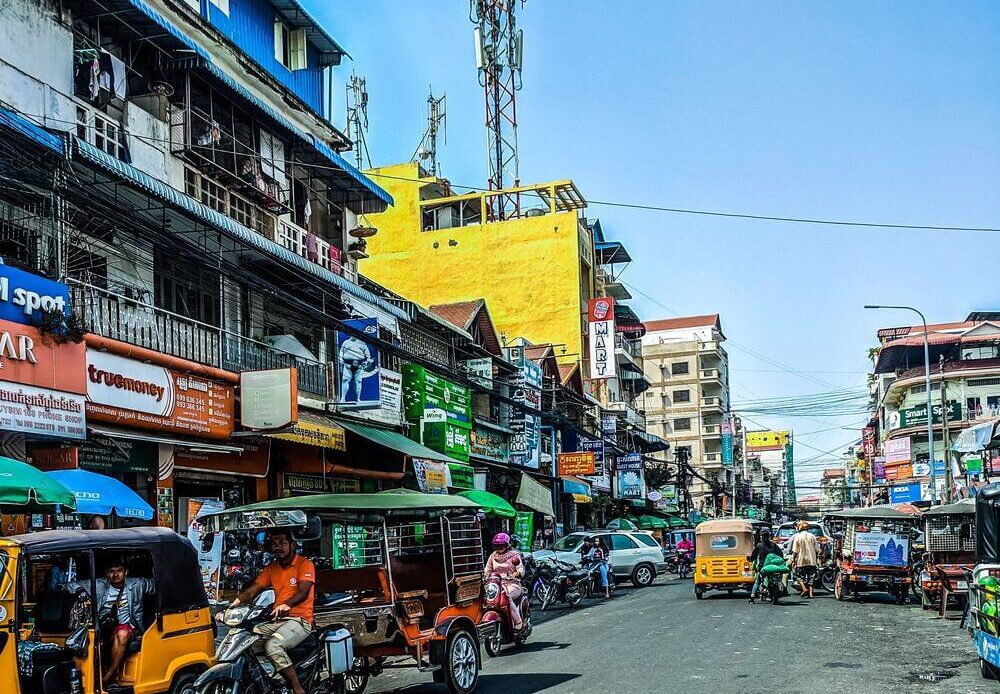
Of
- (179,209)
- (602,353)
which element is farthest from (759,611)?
(602,353)

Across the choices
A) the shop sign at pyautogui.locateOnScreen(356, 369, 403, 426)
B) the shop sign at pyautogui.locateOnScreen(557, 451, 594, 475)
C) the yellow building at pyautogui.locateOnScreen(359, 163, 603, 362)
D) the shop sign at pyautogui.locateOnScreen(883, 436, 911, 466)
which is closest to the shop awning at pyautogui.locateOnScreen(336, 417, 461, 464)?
the shop sign at pyautogui.locateOnScreen(356, 369, 403, 426)

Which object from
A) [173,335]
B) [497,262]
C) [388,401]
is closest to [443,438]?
[388,401]

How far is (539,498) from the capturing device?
124 ft

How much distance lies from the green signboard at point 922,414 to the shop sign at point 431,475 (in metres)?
57.7

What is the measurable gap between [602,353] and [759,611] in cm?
2928

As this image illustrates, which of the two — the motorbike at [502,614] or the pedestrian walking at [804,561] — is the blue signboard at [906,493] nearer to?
the pedestrian walking at [804,561]

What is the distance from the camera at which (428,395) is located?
98.3 feet

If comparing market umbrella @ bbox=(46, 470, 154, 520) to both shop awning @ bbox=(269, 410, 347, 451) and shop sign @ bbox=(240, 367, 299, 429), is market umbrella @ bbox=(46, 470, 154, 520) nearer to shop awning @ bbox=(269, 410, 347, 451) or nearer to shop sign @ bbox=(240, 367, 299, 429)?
shop sign @ bbox=(240, 367, 299, 429)

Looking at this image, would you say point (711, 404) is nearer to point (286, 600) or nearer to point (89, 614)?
point (286, 600)

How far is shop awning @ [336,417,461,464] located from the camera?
24281mm

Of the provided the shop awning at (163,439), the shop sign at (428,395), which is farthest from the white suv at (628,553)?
the shop awning at (163,439)

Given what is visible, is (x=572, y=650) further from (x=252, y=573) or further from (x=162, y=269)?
(x=162, y=269)

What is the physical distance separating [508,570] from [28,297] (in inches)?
324

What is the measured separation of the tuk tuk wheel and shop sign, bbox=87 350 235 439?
713 cm
